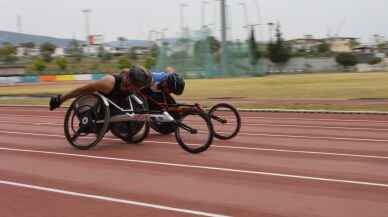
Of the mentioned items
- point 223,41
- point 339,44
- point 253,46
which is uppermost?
point 339,44

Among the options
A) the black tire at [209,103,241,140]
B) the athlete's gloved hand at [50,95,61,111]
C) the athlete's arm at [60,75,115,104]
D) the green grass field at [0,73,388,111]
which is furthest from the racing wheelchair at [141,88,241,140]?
the green grass field at [0,73,388,111]

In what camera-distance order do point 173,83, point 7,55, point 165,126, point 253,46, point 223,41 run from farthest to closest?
point 7,55 → point 253,46 → point 223,41 → point 165,126 → point 173,83

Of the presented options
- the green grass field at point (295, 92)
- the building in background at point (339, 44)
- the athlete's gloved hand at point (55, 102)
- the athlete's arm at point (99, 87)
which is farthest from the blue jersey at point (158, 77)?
the building in background at point (339, 44)

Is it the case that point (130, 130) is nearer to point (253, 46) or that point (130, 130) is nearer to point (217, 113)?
point (217, 113)

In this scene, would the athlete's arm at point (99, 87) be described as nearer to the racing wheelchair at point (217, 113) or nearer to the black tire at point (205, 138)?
the racing wheelchair at point (217, 113)

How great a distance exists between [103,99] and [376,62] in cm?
10568

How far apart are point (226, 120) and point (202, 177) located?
372 cm

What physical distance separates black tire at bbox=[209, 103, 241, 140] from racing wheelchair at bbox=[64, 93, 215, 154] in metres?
0.54

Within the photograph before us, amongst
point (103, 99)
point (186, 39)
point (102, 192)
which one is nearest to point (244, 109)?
point (103, 99)

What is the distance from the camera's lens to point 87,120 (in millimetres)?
10664

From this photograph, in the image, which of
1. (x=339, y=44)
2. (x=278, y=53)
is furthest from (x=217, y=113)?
(x=339, y=44)

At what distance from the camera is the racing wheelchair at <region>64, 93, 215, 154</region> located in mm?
10375

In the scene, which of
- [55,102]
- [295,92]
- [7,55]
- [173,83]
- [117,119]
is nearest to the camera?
[117,119]

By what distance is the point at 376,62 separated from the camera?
110562 mm
